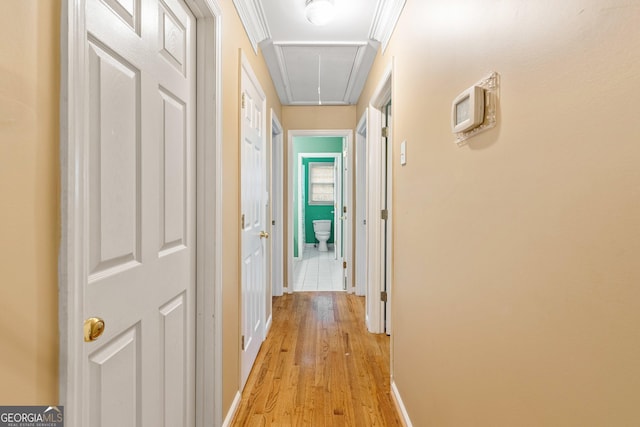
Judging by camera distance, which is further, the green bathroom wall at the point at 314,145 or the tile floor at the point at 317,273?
the green bathroom wall at the point at 314,145

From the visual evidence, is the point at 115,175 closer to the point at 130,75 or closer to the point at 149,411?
the point at 130,75

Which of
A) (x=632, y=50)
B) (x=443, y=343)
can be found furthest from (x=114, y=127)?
(x=443, y=343)

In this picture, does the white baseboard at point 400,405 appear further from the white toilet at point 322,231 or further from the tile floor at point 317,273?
the white toilet at point 322,231

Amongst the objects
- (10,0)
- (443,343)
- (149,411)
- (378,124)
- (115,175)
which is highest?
(378,124)

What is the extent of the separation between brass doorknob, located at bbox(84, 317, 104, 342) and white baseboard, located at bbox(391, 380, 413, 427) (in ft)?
4.86

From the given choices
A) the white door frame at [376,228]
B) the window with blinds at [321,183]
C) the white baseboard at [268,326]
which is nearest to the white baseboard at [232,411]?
the white baseboard at [268,326]

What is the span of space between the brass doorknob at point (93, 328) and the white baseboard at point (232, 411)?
1080 mm

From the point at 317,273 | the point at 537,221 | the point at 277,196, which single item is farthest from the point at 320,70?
the point at 317,273

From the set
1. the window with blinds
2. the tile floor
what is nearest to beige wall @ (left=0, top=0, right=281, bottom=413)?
the tile floor

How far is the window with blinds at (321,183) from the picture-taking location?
24.7 ft

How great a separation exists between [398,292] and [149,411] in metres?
1.31

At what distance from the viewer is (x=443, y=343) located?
1.23 metres

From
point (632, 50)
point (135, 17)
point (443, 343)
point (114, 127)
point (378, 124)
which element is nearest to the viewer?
point (632, 50)

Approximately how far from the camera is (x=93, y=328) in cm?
75
